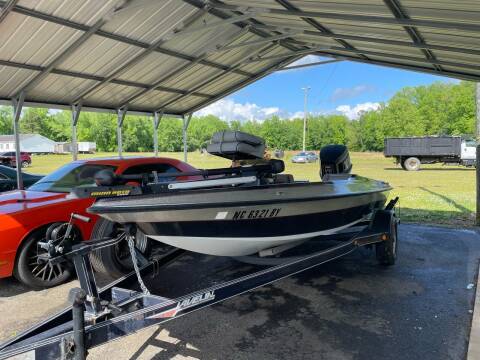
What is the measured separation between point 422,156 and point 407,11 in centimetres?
2194

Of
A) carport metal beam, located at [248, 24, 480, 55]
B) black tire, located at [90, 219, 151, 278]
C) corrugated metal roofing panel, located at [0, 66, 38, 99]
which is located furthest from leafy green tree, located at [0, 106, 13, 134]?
black tire, located at [90, 219, 151, 278]

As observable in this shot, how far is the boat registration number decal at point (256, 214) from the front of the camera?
3.13m

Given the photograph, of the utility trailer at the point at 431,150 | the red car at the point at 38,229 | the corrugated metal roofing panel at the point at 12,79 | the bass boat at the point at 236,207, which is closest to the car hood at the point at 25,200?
the red car at the point at 38,229

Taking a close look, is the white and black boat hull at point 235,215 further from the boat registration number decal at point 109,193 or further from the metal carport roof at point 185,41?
the metal carport roof at point 185,41

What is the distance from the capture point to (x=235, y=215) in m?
3.11

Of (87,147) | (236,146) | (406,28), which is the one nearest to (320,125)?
(87,147)

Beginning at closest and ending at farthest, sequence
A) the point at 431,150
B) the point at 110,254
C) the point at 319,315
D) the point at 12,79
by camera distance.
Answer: the point at 319,315, the point at 110,254, the point at 12,79, the point at 431,150

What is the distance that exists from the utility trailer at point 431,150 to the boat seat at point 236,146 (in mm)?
22415

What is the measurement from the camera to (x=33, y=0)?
6449mm

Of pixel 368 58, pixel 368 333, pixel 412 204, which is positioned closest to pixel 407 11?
pixel 368 333

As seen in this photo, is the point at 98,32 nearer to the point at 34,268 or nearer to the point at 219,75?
the point at 219,75

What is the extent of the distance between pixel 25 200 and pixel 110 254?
1493 mm

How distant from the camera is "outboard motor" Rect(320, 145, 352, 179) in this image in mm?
5934

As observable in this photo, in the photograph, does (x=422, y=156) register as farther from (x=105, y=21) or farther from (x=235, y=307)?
(x=235, y=307)
